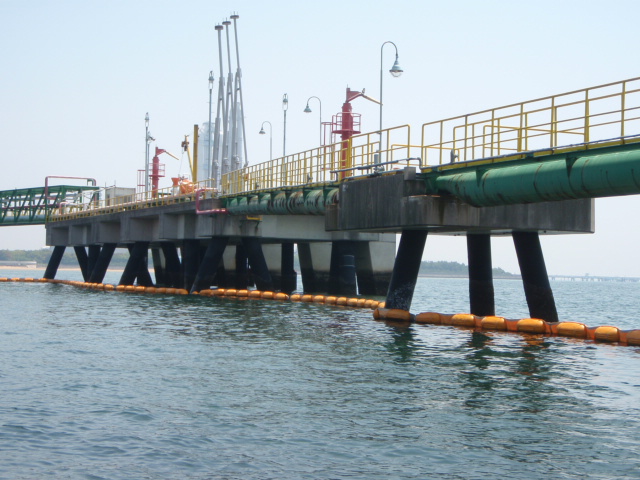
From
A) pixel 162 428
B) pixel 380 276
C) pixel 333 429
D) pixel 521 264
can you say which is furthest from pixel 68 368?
pixel 380 276

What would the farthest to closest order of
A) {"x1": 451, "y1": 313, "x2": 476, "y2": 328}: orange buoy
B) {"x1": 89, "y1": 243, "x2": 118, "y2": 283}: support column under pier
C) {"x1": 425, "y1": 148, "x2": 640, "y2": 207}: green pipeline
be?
{"x1": 89, "y1": 243, "x2": 118, "y2": 283}: support column under pier
{"x1": 451, "y1": 313, "x2": 476, "y2": 328}: orange buoy
{"x1": 425, "y1": 148, "x2": 640, "y2": 207}: green pipeline

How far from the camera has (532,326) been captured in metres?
31.4

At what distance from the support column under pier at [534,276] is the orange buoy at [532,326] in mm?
2408

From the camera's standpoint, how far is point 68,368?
21844 mm

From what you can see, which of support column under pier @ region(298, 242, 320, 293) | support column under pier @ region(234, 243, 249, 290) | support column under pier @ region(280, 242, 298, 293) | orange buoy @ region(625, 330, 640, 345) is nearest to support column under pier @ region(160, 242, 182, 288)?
support column under pier @ region(234, 243, 249, 290)

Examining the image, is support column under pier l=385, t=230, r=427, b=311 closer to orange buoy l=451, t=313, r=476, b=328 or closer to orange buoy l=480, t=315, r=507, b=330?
orange buoy l=451, t=313, r=476, b=328

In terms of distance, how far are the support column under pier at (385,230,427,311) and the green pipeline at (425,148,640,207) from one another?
3.71m

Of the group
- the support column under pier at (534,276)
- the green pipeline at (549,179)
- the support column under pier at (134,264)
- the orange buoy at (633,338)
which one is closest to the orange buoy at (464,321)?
the support column under pier at (534,276)

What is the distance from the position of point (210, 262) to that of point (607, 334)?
31185 mm

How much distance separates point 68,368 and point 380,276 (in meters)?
37.6

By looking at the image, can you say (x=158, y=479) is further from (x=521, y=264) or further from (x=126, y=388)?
(x=521, y=264)

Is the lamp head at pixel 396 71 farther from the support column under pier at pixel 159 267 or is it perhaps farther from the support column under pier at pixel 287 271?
the support column under pier at pixel 159 267

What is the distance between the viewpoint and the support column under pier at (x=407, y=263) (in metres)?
34.4

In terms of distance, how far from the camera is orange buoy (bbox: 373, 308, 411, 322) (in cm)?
3481
